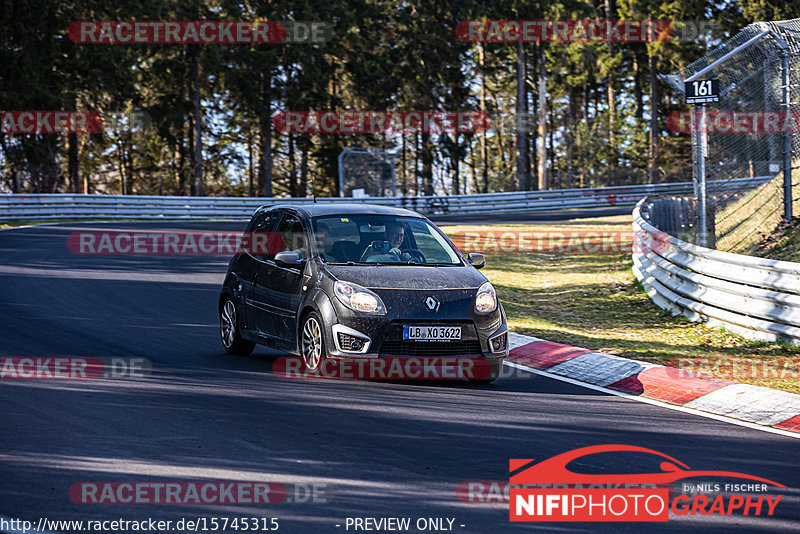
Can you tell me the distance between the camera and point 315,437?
6.72 m

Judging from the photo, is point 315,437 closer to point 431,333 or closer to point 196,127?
point 431,333

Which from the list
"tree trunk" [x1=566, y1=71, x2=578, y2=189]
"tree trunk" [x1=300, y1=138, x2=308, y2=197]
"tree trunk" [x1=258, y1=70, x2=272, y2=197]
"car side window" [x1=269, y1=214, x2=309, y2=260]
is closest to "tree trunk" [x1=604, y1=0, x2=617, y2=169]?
"tree trunk" [x1=566, y1=71, x2=578, y2=189]

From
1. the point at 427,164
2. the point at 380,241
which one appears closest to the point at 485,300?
the point at 380,241

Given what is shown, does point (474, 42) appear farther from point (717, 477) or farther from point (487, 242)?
point (717, 477)

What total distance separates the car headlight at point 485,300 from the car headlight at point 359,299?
93 cm

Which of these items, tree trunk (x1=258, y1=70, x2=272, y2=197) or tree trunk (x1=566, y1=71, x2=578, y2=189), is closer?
tree trunk (x1=258, y1=70, x2=272, y2=197)

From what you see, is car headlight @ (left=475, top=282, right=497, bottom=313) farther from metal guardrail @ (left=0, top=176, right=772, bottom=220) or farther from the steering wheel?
metal guardrail @ (left=0, top=176, right=772, bottom=220)

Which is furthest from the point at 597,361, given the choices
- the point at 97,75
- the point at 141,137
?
the point at 141,137

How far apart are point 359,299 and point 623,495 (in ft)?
11.9

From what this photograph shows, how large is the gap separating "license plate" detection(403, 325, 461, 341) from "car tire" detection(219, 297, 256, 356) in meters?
2.53

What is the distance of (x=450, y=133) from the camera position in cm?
6344

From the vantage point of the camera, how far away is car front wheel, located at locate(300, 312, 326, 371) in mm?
8820

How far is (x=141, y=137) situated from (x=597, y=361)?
2338 inches

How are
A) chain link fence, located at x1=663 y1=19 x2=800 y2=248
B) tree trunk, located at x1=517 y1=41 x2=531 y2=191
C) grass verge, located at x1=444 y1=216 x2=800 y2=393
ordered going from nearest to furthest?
grass verge, located at x1=444 y1=216 x2=800 y2=393, chain link fence, located at x1=663 y1=19 x2=800 y2=248, tree trunk, located at x1=517 y1=41 x2=531 y2=191
